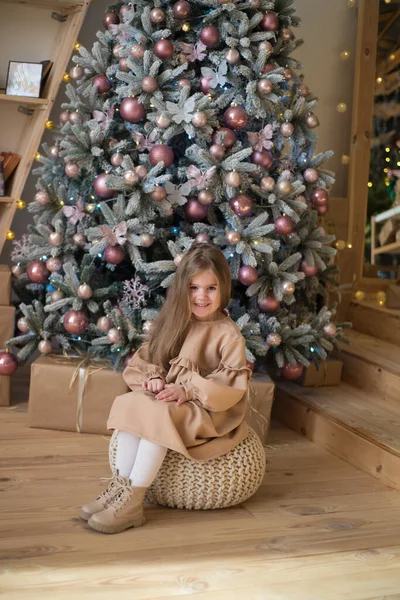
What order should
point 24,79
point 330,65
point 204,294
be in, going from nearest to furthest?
point 204,294
point 24,79
point 330,65

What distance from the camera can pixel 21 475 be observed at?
2.55m

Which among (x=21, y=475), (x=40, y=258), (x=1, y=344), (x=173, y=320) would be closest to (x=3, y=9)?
(x=40, y=258)

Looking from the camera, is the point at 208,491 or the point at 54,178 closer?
the point at 208,491

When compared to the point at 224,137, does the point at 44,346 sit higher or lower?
lower

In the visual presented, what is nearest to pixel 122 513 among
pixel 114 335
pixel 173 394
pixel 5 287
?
pixel 173 394

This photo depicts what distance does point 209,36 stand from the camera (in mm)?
2963

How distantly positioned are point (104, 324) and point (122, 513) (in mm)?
959

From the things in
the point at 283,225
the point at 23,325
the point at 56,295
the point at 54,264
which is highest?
the point at 283,225

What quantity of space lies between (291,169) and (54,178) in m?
Result: 1.00

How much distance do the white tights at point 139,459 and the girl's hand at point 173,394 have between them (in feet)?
0.46

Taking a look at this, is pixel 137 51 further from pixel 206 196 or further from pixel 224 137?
pixel 206 196

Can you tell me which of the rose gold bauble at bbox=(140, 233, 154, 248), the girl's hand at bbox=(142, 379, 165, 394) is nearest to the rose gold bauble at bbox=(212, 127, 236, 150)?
the rose gold bauble at bbox=(140, 233, 154, 248)

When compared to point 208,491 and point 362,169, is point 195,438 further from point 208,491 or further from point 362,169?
point 362,169

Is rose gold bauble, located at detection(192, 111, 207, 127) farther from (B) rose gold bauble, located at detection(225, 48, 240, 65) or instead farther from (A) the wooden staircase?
(A) the wooden staircase
